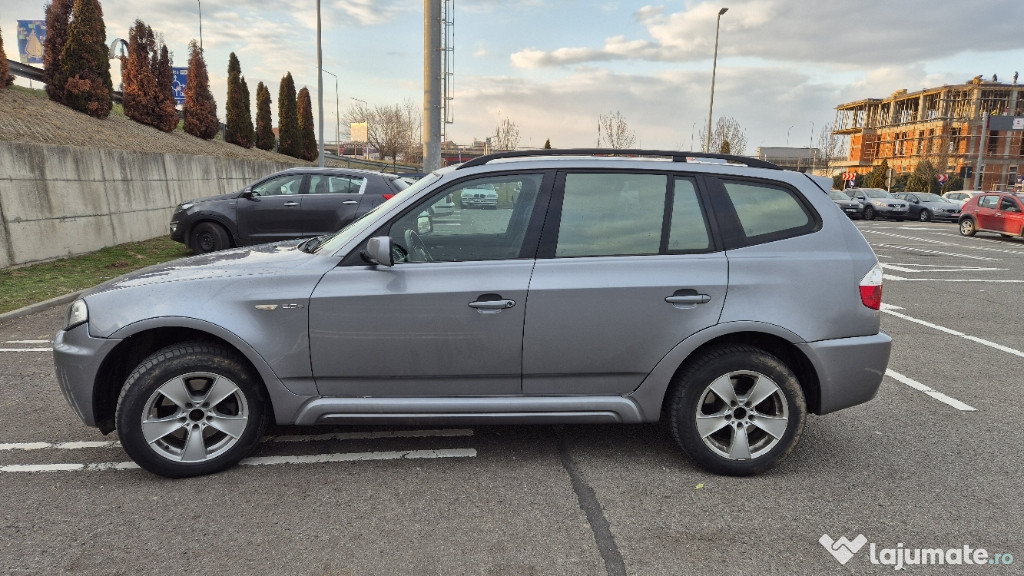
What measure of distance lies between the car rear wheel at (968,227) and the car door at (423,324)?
80.7 ft

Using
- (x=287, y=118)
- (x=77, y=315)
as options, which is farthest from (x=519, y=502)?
(x=287, y=118)

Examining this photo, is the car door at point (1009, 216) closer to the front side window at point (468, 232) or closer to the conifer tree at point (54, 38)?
the front side window at point (468, 232)

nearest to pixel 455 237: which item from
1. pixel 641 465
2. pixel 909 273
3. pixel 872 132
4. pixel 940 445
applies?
pixel 641 465

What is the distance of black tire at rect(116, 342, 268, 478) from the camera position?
3.34m

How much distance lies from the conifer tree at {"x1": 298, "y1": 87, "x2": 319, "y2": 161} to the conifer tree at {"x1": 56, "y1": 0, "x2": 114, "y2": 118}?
20.8 meters

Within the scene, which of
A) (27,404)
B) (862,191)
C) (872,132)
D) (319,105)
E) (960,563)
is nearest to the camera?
(960,563)

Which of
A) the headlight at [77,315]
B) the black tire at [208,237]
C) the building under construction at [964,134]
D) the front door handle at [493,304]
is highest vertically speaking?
the building under construction at [964,134]

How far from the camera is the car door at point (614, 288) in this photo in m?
Result: 3.40

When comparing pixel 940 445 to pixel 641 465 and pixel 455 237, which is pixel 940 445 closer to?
pixel 641 465

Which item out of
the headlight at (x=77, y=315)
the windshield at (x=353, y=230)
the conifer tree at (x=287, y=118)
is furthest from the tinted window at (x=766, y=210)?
the conifer tree at (x=287, y=118)

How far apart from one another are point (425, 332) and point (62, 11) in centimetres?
1721

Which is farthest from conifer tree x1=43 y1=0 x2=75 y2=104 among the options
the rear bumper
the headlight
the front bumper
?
the rear bumper

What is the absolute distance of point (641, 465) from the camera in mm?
3688

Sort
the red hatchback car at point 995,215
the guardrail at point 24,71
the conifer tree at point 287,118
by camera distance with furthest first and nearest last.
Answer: the conifer tree at point 287,118
the red hatchback car at point 995,215
the guardrail at point 24,71
